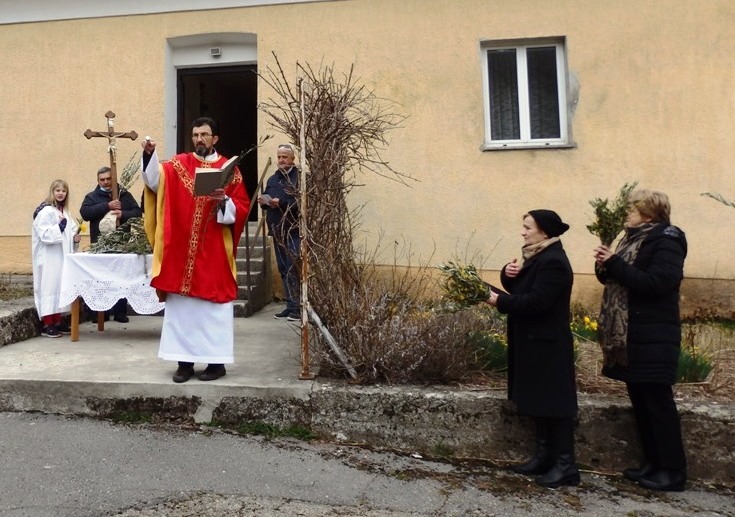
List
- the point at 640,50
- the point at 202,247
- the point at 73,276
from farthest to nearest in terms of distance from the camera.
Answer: the point at 640,50 < the point at 73,276 < the point at 202,247

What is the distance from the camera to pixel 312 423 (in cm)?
417

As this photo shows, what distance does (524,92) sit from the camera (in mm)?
7996

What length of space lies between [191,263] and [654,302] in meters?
3.08

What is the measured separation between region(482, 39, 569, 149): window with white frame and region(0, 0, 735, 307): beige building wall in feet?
0.69

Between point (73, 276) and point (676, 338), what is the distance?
510 cm

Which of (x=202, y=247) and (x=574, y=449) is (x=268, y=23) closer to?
(x=202, y=247)

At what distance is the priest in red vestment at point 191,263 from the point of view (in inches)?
178

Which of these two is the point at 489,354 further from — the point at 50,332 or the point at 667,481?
the point at 50,332

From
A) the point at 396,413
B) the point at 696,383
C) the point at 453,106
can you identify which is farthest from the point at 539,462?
the point at 453,106

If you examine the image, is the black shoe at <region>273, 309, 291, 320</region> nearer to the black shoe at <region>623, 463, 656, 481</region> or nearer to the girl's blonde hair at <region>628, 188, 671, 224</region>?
the black shoe at <region>623, 463, 656, 481</region>

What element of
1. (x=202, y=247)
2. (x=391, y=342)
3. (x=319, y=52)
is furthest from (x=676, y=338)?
(x=319, y=52)

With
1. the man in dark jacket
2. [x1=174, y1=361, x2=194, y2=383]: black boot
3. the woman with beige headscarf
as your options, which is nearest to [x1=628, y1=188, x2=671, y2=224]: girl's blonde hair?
the woman with beige headscarf

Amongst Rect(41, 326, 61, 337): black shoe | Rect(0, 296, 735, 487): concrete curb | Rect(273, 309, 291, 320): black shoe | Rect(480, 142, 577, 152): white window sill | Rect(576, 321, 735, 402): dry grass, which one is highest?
Rect(480, 142, 577, 152): white window sill

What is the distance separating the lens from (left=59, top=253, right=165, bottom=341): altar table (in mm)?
5836
